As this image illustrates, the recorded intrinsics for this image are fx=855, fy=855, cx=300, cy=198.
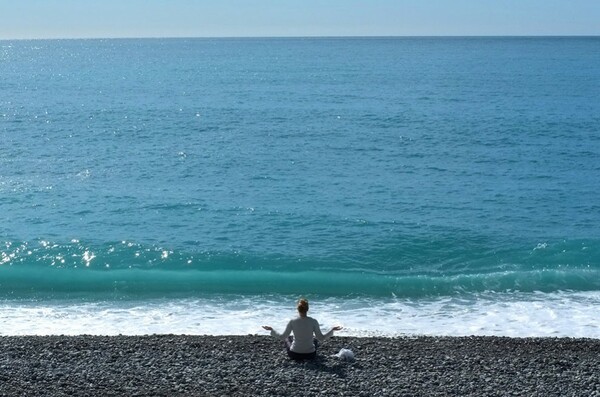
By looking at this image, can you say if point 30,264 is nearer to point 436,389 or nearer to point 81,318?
point 81,318

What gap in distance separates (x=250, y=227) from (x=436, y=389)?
16065 mm

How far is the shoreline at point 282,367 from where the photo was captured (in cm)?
1478

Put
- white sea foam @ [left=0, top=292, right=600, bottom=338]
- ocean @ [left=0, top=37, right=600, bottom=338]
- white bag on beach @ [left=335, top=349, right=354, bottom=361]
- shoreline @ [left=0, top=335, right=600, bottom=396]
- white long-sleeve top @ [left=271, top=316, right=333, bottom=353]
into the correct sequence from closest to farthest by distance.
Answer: shoreline @ [left=0, top=335, right=600, bottom=396] → white long-sleeve top @ [left=271, top=316, right=333, bottom=353] → white bag on beach @ [left=335, top=349, right=354, bottom=361] → white sea foam @ [left=0, top=292, right=600, bottom=338] → ocean @ [left=0, top=37, right=600, bottom=338]

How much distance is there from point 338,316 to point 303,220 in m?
9.68

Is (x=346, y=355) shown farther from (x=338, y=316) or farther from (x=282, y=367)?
(x=338, y=316)

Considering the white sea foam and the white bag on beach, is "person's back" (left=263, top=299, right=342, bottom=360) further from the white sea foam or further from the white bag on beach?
the white sea foam

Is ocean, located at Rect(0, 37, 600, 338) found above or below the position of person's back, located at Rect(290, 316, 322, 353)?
above

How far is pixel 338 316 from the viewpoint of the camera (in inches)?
848

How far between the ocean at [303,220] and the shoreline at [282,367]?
2670mm

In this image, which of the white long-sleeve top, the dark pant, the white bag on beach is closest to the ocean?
the white bag on beach

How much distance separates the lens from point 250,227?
30188mm

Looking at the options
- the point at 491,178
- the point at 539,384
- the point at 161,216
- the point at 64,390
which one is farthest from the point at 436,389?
the point at 491,178

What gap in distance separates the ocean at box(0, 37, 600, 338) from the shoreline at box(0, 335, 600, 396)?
2.67 meters

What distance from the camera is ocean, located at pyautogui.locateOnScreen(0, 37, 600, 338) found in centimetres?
2219
